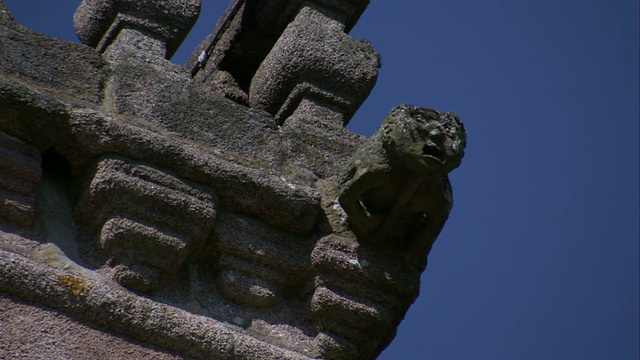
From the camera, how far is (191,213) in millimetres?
4992

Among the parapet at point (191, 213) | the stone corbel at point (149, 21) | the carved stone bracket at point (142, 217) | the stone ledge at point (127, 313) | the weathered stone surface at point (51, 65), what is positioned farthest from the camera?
the stone corbel at point (149, 21)

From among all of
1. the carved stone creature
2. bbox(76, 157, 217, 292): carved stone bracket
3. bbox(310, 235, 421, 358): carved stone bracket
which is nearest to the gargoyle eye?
the carved stone creature

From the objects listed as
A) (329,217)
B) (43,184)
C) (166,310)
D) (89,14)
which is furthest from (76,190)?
(89,14)

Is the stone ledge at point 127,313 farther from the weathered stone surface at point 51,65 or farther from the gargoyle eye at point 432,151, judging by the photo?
the gargoyle eye at point 432,151

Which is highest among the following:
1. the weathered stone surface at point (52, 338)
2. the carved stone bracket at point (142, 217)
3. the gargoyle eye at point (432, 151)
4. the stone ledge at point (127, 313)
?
the gargoyle eye at point (432, 151)

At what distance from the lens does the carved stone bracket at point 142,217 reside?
4855mm

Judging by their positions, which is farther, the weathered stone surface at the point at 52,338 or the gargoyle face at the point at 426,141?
the gargoyle face at the point at 426,141

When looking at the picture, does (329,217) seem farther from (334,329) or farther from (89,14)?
(89,14)

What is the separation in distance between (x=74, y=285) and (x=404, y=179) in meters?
1.24

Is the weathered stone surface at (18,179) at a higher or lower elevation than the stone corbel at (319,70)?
lower

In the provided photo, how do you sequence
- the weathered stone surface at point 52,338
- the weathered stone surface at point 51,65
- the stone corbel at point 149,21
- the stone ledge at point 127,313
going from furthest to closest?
the stone corbel at point 149,21
the weathered stone surface at point 51,65
the stone ledge at point 127,313
the weathered stone surface at point 52,338

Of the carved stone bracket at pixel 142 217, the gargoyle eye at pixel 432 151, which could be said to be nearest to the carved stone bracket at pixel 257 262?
the carved stone bracket at pixel 142 217

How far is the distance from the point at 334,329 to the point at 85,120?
1.16 m

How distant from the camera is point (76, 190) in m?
5.04
